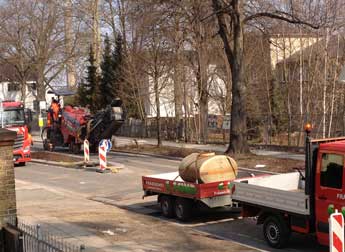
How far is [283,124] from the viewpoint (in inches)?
1506

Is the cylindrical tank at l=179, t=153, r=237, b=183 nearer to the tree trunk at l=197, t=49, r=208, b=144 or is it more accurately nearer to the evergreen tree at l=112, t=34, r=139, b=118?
the tree trunk at l=197, t=49, r=208, b=144

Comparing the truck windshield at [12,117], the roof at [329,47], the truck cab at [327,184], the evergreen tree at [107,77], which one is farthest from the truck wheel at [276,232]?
the evergreen tree at [107,77]

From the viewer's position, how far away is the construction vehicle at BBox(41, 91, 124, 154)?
29984 millimetres

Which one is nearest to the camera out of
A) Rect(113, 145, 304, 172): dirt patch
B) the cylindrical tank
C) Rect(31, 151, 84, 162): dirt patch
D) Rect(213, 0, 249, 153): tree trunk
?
the cylindrical tank

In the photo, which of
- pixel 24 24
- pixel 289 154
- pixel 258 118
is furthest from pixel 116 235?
pixel 24 24

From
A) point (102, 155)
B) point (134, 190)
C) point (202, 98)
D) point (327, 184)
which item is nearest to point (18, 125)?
point (102, 155)

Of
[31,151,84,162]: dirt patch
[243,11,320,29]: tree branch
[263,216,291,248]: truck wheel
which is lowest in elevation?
[263,216,291,248]: truck wheel

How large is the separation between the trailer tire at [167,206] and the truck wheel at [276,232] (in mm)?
3417

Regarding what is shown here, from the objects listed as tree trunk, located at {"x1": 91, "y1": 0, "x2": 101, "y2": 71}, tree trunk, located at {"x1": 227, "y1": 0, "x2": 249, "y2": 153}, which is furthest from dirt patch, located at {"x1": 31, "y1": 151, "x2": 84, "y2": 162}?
tree trunk, located at {"x1": 91, "y1": 0, "x2": 101, "y2": 71}

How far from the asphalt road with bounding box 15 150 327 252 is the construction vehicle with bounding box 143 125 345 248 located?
0.54m

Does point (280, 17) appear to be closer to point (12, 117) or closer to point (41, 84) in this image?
point (12, 117)

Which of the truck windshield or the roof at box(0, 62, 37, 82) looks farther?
the roof at box(0, 62, 37, 82)

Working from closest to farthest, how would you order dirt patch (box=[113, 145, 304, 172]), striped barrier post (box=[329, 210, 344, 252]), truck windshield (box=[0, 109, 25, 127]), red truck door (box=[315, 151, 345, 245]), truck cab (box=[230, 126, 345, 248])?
striped barrier post (box=[329, 210, 344, 252]) < red truck door (box=[315, 151, 345, 245]) < truck cab (box=[230, 126, 345, 248]) < dirt patch (box=[113, 145, 304, 172]) < truck windshield (box=[0, 109, 25, 127])

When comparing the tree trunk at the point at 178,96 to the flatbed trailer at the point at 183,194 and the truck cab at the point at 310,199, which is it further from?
the truck cab at the point at 310,199
